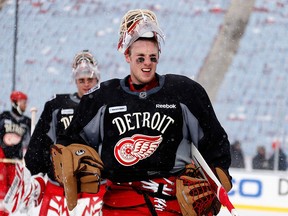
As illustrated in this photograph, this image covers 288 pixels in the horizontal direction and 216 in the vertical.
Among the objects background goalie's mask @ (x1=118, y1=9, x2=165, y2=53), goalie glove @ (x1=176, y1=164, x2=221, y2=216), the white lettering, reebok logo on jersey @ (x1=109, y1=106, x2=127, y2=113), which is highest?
background goalie's mask @ (x1=118, y1=9, x2=165, y2=53)

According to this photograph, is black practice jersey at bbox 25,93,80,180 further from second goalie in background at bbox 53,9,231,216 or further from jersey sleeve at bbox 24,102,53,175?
second goalie in background at bbox 53,9,231,216

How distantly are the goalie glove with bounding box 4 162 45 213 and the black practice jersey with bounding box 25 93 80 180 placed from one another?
0.08 metres

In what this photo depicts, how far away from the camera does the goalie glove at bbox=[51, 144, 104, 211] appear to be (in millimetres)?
3229

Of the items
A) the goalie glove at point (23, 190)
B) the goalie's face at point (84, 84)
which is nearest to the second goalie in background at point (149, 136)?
the goalie glove at point (23, 190)

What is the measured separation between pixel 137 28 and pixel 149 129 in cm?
45

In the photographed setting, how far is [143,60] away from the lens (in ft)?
11.1

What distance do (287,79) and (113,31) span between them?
3286mm

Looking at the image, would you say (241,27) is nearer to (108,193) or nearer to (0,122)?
(0,122)

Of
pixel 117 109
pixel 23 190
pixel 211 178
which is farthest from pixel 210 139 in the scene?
pixel 23 190

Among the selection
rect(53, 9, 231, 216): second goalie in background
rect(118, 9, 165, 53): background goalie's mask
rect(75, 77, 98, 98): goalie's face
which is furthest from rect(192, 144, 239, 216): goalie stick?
rect(75, 77, 98, 98): goalie's face

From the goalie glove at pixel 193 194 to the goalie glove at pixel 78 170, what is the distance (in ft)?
1.16

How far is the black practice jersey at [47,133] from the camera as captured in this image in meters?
5.17

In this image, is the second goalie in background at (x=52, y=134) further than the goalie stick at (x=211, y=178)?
Yes

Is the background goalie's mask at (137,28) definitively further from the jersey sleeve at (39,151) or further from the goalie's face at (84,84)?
the goalie's face at (84,84)
